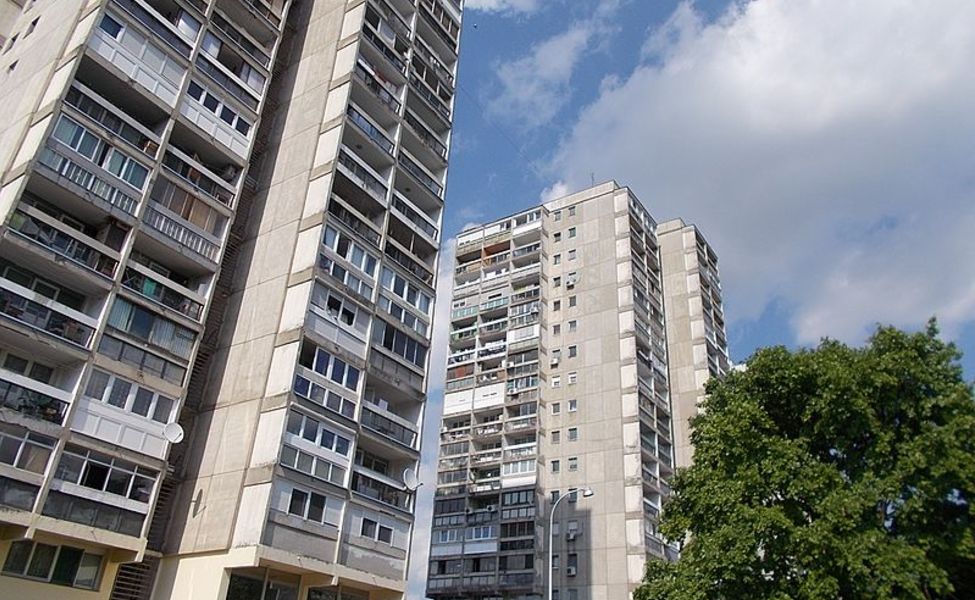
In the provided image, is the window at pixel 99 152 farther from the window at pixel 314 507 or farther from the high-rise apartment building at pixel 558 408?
the high-rise apartment building at pixel 558 408

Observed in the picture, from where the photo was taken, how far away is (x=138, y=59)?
30.2 metres

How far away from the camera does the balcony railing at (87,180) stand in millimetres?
26016

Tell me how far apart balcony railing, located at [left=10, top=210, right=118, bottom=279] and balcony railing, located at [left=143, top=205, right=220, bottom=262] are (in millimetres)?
2693

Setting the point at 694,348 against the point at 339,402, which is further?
the point at 694,348

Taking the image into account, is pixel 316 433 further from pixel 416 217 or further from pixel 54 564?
pixel 416 217

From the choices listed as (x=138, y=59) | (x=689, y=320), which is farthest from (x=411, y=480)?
(x=689, y=320)

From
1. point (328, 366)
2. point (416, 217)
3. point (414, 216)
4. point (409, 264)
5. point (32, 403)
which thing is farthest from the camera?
point (416, 217)

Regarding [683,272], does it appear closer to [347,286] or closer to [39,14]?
[347,286]

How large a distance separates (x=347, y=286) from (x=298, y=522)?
1068cm

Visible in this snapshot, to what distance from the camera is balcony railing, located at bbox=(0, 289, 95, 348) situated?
24.0 m

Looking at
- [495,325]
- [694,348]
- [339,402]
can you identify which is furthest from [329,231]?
[694,348]

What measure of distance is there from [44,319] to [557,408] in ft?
136

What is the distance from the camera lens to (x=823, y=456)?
77.8 feet

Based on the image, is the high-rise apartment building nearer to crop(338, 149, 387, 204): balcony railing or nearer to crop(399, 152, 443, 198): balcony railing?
crop(399, 152, 443, 198): balcony railing
